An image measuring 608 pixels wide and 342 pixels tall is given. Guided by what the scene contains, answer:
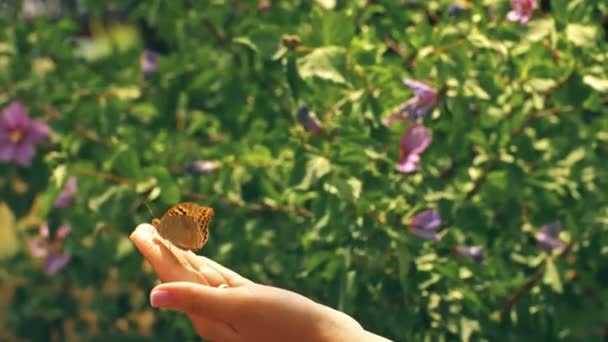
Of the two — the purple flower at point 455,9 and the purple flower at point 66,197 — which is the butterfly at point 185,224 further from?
the purple flower at point 66,197

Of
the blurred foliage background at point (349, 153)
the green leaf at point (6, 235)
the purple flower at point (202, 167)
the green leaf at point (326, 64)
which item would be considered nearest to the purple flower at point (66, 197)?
the blurred foliage background at point (349, 153)

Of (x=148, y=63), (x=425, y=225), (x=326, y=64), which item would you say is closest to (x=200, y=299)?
(x=326, y=64)

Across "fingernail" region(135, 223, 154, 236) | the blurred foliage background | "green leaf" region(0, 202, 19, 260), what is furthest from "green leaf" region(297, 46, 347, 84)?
"green leaf" region(0, 202, 19, 260)

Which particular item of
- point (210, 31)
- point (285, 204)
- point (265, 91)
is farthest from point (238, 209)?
point (210, 31)

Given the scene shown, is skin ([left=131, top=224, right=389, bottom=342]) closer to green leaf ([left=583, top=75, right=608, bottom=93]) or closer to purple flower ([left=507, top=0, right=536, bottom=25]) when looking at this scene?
green leaf ([left=583, top=75, right=608, bottom=93])

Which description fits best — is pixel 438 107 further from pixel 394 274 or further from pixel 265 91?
pixel 265 91

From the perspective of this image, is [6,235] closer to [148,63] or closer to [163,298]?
[148,63]

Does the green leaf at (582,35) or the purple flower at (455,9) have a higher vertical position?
the green leaf at (582,35)
